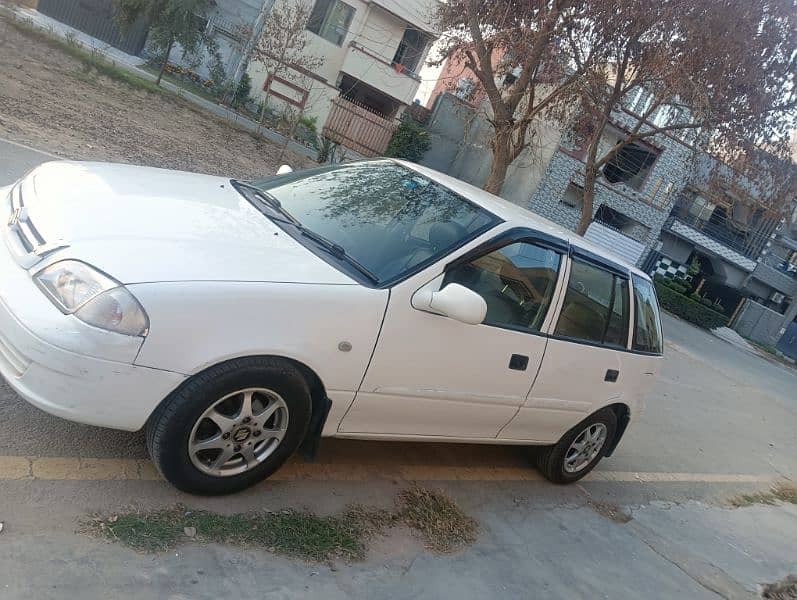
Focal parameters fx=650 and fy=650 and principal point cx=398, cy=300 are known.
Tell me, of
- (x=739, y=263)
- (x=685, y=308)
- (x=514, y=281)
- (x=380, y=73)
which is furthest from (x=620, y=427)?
(x=739, y=263)

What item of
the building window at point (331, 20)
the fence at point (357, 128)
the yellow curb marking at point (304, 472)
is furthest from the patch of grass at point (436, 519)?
the building window at point (331, 20)

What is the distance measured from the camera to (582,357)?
4.35 metres

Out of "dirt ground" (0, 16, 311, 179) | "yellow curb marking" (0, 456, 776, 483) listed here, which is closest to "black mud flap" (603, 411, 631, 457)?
"yellow curb marking" (0, 456, 776, 483)

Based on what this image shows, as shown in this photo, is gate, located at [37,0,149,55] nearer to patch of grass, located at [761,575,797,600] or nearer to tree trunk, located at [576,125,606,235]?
tree trunk, located at [576,125,606,235]

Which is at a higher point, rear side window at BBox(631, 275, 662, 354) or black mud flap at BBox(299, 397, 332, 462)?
rear side window at BBox(631, 275, 662, 354)

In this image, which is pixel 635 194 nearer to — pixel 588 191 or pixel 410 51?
pixel 410 51

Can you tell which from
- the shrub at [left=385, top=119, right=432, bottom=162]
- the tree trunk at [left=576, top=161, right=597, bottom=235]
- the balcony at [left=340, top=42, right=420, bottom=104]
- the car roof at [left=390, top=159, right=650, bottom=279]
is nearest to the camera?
the car roof at [left=390, top=159, right=650, bottom=279]

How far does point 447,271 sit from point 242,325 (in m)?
1.18

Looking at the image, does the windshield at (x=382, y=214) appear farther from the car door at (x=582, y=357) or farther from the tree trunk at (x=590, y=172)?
the tree trunk at (x=590, y=172)

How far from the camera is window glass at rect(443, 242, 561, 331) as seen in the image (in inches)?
144

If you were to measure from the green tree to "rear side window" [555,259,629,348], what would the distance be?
15.8 m

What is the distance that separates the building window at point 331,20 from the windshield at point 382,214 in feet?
77.9

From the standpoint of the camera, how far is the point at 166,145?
11734 millimetres

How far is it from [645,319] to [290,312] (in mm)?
3158
